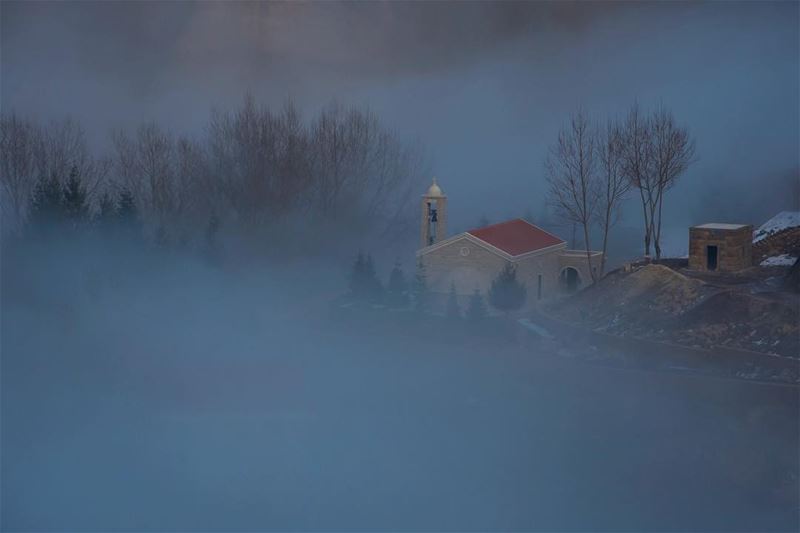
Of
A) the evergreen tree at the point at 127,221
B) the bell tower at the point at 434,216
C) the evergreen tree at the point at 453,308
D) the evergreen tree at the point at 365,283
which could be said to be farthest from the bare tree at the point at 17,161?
the evergreen tree at the point at 453,308

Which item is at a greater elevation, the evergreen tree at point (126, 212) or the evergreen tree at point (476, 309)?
the evergreen tree at point (126, 212)

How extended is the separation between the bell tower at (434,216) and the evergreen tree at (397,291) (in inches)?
21.9

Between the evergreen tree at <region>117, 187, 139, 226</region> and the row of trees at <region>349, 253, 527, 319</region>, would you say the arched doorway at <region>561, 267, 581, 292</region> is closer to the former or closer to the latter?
the row of trees at <region>349, 253, 527, 319</region>

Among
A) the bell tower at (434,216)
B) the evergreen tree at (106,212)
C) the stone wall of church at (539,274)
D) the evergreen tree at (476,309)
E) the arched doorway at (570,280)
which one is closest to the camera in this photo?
the evergreen tree at (476,309)

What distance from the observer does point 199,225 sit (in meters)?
12.2

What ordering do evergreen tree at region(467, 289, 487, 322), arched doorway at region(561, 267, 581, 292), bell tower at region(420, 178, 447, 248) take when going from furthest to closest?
arched doorway at region(561, 267, 581, 292) < bell tower at region(420, 178, 447, 248) < evergreen tree at region(467, 289, 487, 322)

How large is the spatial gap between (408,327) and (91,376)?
3000mm

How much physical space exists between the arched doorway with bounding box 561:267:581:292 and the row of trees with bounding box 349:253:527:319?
1114mm

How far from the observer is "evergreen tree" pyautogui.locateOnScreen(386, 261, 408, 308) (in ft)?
33.4

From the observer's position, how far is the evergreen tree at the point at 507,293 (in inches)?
386

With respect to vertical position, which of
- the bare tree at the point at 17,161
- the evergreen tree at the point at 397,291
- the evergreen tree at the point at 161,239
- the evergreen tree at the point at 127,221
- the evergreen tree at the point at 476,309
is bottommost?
the evergreen tree at the point at 476,309

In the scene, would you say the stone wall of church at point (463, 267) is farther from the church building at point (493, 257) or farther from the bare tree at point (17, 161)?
the bare tree at point (17, 161)

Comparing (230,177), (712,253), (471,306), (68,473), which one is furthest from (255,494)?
(230,177)

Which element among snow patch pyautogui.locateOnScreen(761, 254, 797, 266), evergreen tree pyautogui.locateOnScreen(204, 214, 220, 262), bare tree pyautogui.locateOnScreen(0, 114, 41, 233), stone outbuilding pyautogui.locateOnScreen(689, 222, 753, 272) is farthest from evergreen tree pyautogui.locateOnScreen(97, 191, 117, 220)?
snow patch pyautogui.locateOnScreen(761, 254, 797, 266)
